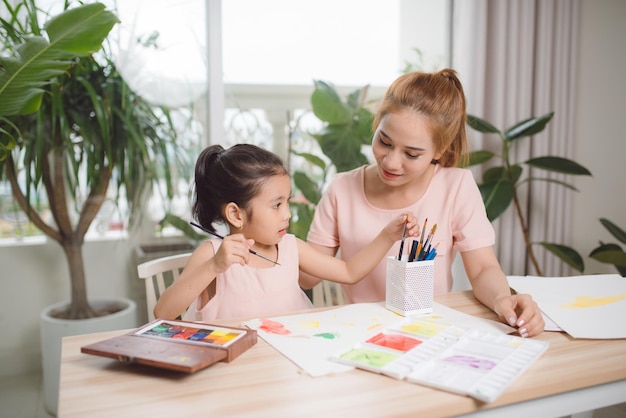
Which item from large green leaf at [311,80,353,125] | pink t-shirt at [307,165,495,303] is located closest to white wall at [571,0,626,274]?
large green leaf at [311,80,353,125]

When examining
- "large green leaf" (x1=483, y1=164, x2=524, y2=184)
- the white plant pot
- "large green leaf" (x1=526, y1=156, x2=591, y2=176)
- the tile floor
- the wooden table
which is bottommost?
the tile floor

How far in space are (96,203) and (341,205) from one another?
123 centimetres

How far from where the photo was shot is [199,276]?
1.19m

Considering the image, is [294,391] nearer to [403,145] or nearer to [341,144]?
[403,145]

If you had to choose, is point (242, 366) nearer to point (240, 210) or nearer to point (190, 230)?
point (240, 210)

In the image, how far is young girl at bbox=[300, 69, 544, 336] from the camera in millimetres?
1406

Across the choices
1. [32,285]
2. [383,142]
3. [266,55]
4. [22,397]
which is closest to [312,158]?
[266,55]

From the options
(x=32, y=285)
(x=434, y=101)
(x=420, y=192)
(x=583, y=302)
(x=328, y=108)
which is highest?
(x=328, y=108)

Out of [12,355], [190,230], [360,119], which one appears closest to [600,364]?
[360,119]

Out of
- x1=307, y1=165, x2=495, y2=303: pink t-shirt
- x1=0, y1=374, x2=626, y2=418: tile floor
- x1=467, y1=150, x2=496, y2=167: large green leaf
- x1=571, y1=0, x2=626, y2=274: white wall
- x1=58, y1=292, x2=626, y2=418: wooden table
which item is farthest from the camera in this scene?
x1=571, y1=0, x2=626, y2=274: white wall

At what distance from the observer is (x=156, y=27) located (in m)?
2.59

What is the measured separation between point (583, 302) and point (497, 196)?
135cm

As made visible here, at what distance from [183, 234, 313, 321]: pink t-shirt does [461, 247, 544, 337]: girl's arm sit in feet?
1.48

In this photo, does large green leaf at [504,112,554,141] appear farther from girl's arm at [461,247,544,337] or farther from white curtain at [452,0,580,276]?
girl's arm at [461,247,544,337]
